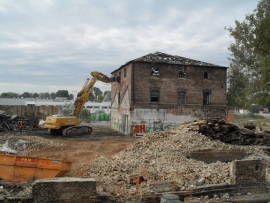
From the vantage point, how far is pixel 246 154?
1459 cm

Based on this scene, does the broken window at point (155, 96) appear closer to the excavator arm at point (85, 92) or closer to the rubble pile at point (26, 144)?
the excavator arm at point (85, 92)

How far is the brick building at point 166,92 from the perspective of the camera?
2755 cm

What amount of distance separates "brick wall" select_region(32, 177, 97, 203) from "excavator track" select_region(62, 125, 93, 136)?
57.0ft

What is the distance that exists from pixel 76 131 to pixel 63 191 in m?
18.1

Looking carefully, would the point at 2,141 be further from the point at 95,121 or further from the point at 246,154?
the point at 95,121

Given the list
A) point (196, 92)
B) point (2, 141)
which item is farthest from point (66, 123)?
point (196, 92)

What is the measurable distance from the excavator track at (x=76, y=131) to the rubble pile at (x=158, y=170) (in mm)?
10879

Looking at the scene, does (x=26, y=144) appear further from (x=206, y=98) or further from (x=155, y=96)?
(x=206, y=98)

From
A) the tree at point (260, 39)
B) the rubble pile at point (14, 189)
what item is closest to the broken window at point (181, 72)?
the tree at point (260, 39)

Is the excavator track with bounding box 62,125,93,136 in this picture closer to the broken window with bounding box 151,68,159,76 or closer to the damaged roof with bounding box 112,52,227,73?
the damaged roof with bounding box 112,52,227,73

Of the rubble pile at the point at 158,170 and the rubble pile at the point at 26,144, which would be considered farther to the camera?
the rubble pile at the point at 26,144

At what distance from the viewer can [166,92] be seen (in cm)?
2831

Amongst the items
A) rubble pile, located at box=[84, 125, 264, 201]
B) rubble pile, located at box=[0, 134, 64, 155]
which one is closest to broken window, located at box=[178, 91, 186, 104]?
rubble pile, located at box=[0, 134, 64, 155]

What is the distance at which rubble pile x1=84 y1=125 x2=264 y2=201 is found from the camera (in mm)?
8906
